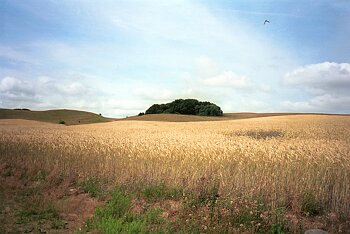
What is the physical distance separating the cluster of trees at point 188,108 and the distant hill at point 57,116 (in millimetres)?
22456

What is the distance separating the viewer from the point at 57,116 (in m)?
89.6

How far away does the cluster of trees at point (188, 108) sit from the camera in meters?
92.9

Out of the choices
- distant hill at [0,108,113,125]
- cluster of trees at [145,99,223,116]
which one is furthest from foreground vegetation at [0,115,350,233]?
cluster of trees at [145,99,223,116]

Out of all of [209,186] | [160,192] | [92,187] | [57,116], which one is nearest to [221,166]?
[209,186]

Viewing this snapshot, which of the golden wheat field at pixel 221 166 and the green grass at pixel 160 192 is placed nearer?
the golden wheat field at pixel 221 166

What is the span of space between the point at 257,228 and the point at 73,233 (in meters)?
4.10

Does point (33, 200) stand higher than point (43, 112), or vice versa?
point (43, 112)

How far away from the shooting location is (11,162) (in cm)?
1450

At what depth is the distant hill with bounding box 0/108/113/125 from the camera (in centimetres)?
8375

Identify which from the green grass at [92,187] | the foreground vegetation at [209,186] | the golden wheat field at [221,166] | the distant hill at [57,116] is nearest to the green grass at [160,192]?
the foreground vegetation at [209,186]

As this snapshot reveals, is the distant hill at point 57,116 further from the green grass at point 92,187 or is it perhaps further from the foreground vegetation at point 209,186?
the green grass at point 92,187

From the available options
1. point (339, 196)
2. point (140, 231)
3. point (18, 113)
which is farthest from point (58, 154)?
point (18, 113)

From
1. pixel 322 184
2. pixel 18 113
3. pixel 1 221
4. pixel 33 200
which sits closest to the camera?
pixel 1 221

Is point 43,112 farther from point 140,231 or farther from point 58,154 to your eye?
point 140,231
